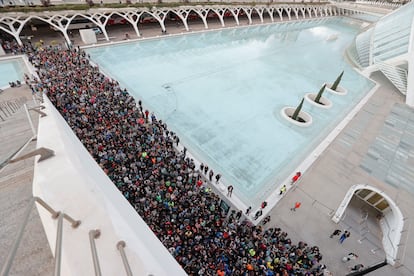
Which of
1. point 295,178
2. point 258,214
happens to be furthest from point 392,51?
point 258,214

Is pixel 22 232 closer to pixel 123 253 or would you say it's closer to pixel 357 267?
pixel 123 253

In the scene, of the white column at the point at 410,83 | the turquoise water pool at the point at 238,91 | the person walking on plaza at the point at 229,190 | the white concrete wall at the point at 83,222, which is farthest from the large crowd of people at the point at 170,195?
the white column at the point at 410,83

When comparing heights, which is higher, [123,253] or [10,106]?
[123,253]

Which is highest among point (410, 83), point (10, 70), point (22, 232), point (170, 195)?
A: point (22, 232)

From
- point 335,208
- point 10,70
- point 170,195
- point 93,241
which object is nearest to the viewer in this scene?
point 93,241

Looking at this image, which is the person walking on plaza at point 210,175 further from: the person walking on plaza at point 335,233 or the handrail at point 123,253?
the handrail at point 123,253

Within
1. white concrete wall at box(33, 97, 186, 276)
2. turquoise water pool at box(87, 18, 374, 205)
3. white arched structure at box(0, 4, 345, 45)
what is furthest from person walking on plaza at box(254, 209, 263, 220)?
white arched structure at box(0, 4, 345, 45)

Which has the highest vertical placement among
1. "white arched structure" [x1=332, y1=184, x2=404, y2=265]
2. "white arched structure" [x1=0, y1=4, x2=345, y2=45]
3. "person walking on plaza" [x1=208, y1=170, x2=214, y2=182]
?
"white arched structure" [x1=0, y1=4, x2=345, y2=45]

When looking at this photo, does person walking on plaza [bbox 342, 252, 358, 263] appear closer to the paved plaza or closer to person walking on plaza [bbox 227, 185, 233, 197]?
the paved plaza
